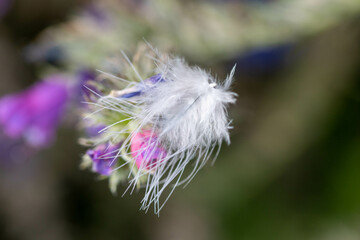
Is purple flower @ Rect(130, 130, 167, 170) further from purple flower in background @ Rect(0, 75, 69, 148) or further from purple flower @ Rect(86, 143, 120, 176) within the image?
purple flower in background @ Rect(0, 75, 69, 148)

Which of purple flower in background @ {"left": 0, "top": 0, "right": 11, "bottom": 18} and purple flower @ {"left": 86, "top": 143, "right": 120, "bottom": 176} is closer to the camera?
Answer: purple flower @ {"left": 86, "top": 143, "right": 120, "bottom": 176}

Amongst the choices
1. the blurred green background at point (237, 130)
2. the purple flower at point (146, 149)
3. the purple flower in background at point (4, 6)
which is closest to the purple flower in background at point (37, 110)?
the blurred green background at point (237, 130)

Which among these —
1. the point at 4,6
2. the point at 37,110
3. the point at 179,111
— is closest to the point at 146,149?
the point at 179,111

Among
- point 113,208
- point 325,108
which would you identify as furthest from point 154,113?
point 113,208

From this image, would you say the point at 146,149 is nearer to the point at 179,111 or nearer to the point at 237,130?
the point at 179,111

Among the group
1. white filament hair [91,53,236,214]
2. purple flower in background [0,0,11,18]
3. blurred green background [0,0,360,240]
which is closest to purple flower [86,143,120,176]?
white filament hair [91,53,236,214]

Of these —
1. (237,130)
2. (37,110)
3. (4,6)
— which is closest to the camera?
(37,110)

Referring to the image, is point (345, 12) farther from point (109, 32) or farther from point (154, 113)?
point (154, 113)
